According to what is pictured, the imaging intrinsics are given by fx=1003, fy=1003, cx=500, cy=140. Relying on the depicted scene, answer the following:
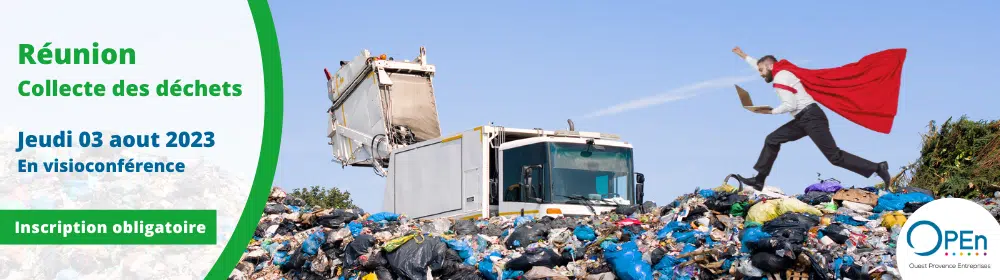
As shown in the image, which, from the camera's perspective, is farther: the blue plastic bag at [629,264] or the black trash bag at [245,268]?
the black trash bag at [245,268]

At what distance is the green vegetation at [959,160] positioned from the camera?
39.2ft

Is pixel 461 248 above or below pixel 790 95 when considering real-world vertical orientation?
below

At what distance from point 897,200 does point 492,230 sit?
426 centimetres

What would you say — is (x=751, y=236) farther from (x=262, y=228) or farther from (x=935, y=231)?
(x=262, y=228)

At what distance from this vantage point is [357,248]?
34.8 feet

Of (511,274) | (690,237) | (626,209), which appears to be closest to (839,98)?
(690,237)

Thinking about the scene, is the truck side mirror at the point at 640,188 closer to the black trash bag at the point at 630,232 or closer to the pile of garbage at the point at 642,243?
the pile of garbage at the point at 642,243

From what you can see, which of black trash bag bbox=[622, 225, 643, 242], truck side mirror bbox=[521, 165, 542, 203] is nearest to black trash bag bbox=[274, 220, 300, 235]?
truck side mirror bbox=[521, 165, 542, 203]

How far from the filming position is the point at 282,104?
830 cm

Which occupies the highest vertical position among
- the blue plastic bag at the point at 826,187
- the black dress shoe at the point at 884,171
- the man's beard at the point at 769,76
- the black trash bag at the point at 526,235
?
the man's beard at the point at 769,76

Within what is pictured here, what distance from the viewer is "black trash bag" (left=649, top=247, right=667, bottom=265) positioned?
9.38 m

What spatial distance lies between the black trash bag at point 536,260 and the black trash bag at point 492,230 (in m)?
1.37

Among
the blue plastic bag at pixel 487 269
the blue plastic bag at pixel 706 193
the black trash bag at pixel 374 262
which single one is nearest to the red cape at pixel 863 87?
the blue plastic bag at pixel 706 193

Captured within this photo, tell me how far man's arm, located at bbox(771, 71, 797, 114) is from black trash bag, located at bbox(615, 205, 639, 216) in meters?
3.31
